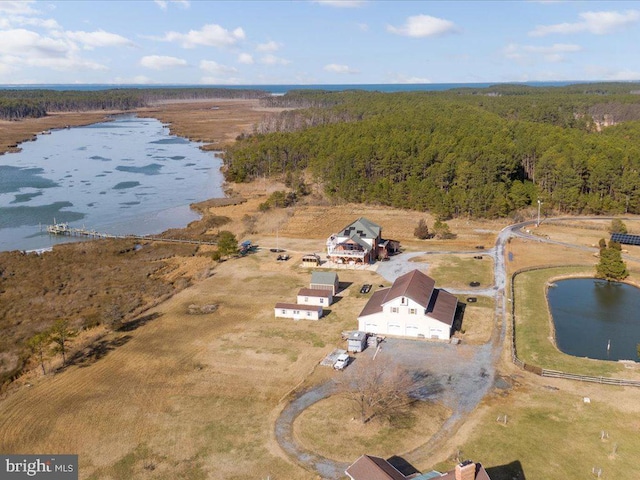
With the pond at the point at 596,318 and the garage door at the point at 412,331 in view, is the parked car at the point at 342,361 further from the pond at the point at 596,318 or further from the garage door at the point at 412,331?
the pond at the point at 596,318

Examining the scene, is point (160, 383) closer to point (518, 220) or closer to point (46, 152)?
point (518, 220)

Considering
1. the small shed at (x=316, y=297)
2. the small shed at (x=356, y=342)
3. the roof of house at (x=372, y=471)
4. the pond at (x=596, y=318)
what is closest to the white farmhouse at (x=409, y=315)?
the small shed at (x=356, y=342)

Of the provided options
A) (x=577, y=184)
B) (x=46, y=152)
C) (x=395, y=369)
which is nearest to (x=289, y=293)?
(x=395, y=369)

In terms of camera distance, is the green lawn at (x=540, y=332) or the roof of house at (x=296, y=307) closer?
the green lawn at (x=540, y=332)

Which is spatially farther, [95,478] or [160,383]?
[160,383]

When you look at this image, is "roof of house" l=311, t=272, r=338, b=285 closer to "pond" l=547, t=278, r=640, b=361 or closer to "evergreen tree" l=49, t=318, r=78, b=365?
"pond" l=547, t=278, r=640, b=361

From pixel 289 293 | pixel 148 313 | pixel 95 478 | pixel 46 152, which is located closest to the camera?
pixel 95 478
